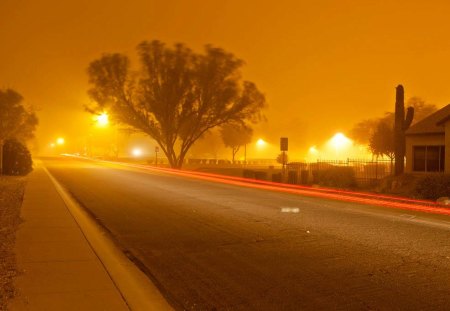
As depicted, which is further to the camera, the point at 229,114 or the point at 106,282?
the point at 229,114

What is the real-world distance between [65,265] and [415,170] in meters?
28.5

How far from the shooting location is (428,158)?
32.3 meters

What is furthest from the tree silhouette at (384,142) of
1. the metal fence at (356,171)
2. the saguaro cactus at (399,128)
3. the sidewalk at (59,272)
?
the sidewalk at (59,272)

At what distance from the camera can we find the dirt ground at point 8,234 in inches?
272

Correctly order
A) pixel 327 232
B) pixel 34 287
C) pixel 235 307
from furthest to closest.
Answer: pixel 327 232, pixel 34 287, pixel 235 307

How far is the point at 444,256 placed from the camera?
9656 millimetres

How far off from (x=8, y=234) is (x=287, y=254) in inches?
236

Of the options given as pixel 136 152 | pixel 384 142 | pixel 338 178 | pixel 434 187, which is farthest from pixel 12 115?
pixel 136 152

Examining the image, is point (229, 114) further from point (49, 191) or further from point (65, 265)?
point (65, 265)

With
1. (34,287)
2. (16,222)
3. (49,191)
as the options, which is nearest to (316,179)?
(49,191)

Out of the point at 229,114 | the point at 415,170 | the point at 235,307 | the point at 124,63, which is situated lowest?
the point at 235,307

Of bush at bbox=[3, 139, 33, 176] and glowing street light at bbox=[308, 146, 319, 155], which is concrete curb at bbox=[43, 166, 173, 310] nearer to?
bush at bbox=[3, 139, 33, 176]

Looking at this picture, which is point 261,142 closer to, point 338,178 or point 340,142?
point 340,142

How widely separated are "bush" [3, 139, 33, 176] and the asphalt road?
1794 cm
